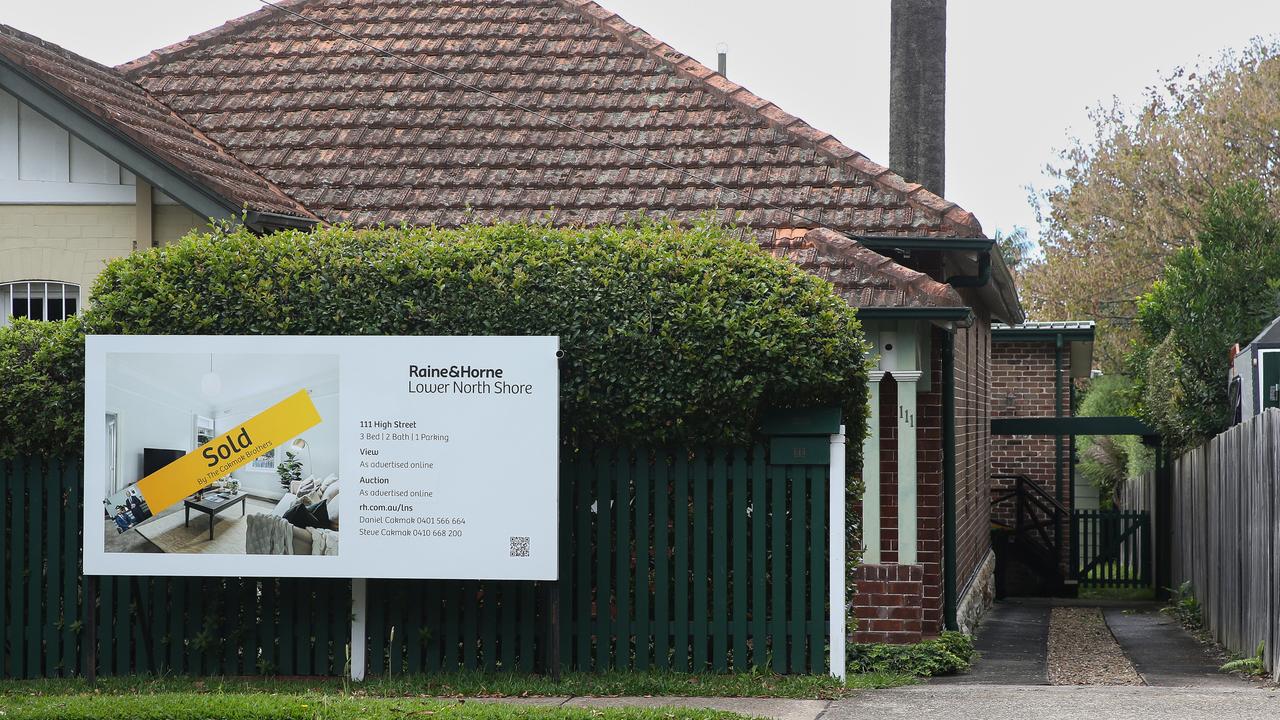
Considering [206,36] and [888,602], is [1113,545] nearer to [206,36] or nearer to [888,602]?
[888,602]

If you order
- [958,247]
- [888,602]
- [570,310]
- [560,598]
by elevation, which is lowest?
[888,602]

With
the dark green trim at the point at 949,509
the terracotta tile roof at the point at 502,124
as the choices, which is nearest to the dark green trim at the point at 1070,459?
the dark green trim at the point at 949,509

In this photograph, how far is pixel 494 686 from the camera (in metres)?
8.38

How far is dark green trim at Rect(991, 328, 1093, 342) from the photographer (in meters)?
21.2

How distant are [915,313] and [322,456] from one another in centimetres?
436

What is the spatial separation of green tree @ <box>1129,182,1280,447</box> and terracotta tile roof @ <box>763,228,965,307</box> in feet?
15.9

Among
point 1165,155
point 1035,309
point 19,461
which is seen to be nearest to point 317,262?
point 19,461

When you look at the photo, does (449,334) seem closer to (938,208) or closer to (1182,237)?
(938,208)

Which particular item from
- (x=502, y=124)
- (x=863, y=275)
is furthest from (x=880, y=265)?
(x=502, y=124)

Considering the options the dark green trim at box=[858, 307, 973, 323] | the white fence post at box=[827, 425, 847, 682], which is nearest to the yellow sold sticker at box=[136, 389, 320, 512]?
the white fence post at box=[827, 425, 847, 682]

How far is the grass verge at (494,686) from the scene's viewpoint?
823 cm

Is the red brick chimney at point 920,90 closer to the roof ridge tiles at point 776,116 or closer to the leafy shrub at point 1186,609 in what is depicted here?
the roof ridge tiles at point 776,116

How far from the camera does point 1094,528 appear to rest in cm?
2186

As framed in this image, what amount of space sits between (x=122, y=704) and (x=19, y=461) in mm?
2090
